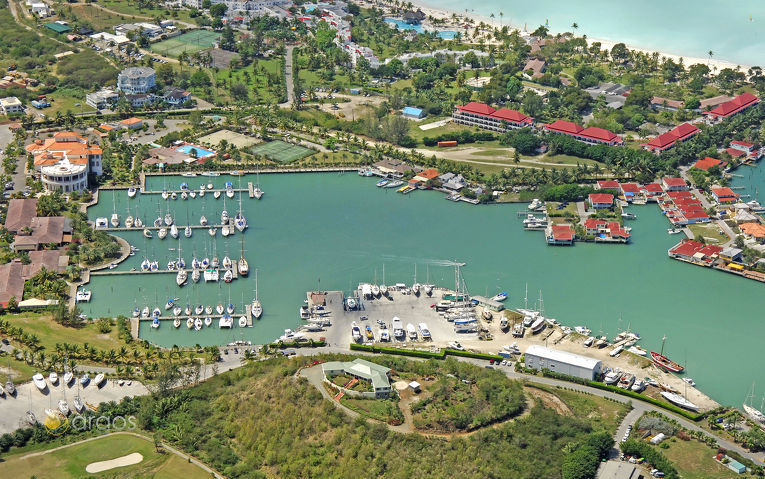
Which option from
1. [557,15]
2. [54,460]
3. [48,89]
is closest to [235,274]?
[54,460]

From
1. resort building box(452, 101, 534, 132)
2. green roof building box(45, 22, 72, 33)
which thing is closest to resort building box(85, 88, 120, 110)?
green roof building box(45, 22, 72, 33)

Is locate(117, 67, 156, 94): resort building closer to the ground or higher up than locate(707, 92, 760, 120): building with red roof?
higher up

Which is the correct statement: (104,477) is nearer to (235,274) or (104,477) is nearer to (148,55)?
(235,274)

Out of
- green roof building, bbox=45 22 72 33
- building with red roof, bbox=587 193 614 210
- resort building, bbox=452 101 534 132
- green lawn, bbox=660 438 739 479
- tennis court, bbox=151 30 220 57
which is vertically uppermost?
green roof building, bbox=45 22 72 33

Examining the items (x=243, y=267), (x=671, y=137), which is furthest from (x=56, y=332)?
(x=671, y=137)

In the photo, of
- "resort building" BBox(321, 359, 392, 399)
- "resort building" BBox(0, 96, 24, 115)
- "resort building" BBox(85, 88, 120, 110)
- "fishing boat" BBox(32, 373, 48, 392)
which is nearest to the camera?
"resort building" BBox(321, 359, 392, 399)

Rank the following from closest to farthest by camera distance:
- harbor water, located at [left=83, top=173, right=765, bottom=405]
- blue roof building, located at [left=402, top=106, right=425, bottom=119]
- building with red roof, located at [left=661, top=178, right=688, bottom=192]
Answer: harbor water, located at [left=83, top=173, right=765, bottom=405] → building with red roof, located at [left=661, top=178, right=688, bottom=192] → blue roof building, located at [left=402, top=106, right=425, bottom=119]

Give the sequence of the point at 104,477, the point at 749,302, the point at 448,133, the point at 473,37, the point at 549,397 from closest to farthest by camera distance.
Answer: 1. the point at 104,477
2. the point at 549,397
3. the point at 749,302
4. the point at 448,133
5. the point at 473,37

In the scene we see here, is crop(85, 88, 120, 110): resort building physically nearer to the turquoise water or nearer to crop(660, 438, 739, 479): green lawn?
the turquoise water
